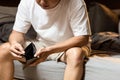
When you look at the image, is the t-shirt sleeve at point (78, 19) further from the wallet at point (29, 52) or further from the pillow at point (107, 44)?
the pillow at point (107, 44)

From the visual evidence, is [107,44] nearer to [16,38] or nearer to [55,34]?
[55,34]

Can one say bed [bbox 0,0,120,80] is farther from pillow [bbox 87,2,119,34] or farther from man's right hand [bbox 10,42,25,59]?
pillow [bbox 87,2,119,34]

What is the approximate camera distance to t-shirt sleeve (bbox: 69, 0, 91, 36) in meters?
1.41

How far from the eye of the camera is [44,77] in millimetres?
1508

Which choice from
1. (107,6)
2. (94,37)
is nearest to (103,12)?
(107,6)

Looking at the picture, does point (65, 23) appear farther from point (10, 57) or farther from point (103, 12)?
point (103, 12)

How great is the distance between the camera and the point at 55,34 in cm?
148

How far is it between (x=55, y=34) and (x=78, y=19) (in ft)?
0.53

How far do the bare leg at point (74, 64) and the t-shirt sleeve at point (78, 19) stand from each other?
10 centimetres

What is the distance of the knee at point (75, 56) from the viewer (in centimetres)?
133

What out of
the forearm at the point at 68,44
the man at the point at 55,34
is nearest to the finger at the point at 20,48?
the man at the point at 55,34

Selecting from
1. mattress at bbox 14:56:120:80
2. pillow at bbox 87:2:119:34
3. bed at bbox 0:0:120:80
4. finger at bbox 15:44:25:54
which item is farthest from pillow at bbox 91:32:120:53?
finger at bbox 15:44:25:54

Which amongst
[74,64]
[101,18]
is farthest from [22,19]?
[101,18]

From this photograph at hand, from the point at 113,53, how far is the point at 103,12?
34.1 inches
